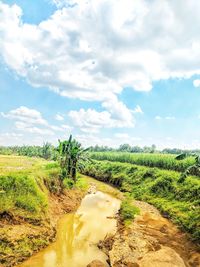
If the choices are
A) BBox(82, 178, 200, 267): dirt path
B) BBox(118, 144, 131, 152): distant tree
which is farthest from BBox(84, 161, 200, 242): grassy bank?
BBox(118, 144, 131, 152): distant tree

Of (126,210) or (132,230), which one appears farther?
(126,210)

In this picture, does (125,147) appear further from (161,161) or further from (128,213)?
(128,213)

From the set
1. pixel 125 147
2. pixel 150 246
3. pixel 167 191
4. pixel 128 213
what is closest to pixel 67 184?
pixel 128 213

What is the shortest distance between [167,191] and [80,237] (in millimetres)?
17065

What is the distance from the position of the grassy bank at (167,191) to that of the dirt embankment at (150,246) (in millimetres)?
1475

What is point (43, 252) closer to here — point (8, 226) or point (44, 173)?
point (8, 226)

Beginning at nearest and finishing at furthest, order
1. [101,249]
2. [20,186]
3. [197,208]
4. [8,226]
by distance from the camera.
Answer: [8,226]
[101,249]
[20,186]
[197,208]

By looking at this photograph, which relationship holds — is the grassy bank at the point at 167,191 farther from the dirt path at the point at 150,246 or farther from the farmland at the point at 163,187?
the dirt path at the point at 150,246

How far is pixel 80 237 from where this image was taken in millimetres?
21359

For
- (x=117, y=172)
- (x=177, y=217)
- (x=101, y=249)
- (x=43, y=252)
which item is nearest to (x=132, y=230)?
(x=101, y=249)

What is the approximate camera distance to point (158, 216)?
28594mm

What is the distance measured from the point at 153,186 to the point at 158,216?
33.8ft

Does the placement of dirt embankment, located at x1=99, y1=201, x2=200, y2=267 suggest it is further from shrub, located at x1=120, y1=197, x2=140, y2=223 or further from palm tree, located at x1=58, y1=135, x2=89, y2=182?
palm tree, located at x1=58, y1=135, x2=89, y2=182

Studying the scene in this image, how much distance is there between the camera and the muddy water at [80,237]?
16.6m
